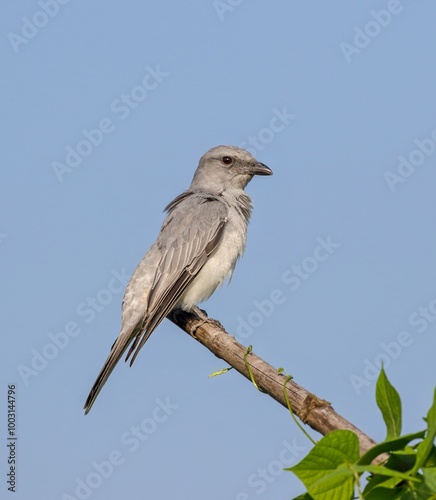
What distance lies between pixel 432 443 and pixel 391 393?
20cm

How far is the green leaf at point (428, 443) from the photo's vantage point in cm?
177

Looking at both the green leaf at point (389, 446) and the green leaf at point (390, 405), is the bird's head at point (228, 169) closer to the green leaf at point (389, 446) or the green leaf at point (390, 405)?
the green leaf at point (390, 405)

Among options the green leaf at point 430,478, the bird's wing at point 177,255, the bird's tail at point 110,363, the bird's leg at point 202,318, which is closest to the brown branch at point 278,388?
the bird's leg at point 202,318

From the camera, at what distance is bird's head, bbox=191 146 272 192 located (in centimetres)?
1058

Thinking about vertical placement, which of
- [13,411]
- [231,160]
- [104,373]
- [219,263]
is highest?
[231,160]

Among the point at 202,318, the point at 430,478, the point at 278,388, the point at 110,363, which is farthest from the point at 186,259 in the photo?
the point at 430,478

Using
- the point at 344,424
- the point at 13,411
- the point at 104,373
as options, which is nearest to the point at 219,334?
the point at 104,373

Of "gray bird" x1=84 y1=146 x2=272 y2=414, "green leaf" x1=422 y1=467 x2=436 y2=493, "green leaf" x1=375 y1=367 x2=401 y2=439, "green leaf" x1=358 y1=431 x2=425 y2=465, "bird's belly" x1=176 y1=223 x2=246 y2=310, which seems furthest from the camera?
"bird's belly" x1=176 y1=223 x2=246 y2=310

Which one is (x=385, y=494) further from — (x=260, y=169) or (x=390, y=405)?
(x=260, y=169)

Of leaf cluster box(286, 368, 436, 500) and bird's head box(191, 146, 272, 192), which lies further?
bird's head box(191, 146, 272, 192)

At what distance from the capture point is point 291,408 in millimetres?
3865

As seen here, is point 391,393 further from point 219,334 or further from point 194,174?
point 194,174

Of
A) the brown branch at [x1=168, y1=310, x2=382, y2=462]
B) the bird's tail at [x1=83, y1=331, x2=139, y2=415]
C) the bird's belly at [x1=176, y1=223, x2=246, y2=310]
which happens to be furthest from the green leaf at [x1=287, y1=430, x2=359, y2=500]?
the bird's belly at [x1=176, y1=223, x2=246, y2=310]

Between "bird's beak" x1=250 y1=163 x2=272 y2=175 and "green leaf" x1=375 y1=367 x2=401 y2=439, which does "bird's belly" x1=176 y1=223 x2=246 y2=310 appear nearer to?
"bird's beak" x1=250 y1=163 x2=272 y2=175
